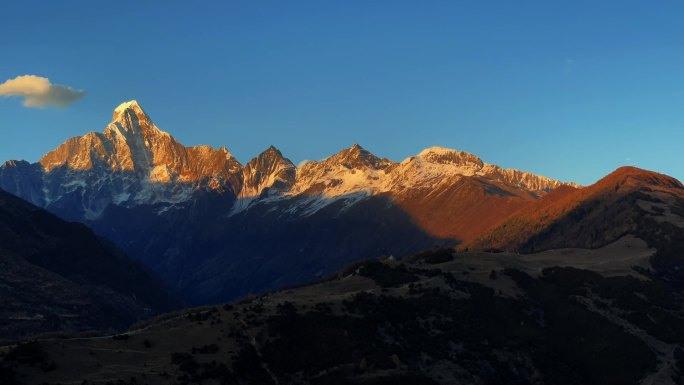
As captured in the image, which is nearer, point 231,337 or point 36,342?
point 36,342

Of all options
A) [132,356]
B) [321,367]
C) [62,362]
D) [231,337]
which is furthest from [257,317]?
[62,362]

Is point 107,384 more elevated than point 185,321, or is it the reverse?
point 185,321

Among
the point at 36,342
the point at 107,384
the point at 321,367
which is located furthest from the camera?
the point at 321,367

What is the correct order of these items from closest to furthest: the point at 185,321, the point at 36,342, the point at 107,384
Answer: the point at 107,384 → the point at 36,342 → the point at 185,321

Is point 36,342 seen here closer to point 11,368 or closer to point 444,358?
point 11,368

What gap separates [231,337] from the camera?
179m

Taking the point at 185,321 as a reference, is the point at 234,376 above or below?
below

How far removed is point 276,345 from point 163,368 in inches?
1197

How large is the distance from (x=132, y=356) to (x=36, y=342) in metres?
18.5

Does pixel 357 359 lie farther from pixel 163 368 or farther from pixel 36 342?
pixel 36 342

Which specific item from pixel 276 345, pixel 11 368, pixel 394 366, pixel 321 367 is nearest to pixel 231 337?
pixel 276 345

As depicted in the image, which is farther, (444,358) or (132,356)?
(444,358)

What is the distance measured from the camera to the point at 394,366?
6988 inches

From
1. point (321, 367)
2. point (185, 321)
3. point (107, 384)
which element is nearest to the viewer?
point (107, 384)
